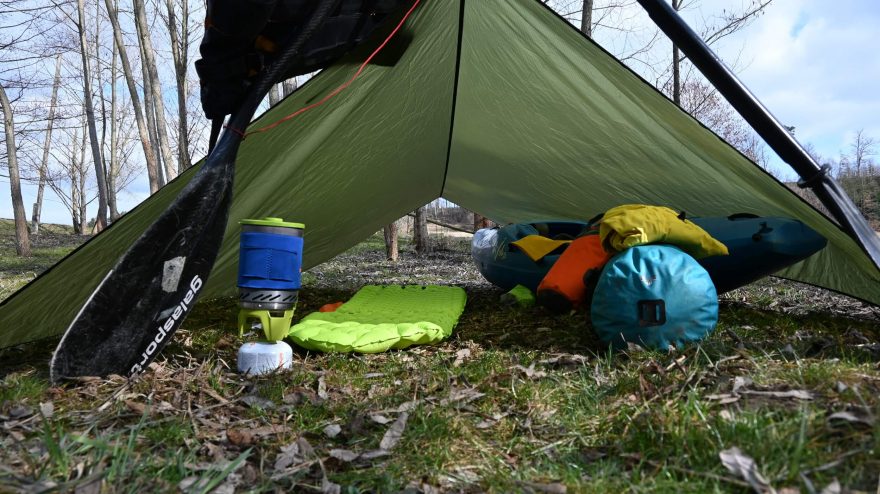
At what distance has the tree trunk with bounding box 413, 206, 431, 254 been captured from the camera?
910 centimetres

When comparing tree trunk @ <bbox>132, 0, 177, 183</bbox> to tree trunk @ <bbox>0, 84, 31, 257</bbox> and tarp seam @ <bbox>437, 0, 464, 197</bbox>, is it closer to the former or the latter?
tree trunk @ <bbox>0, 84, 31, 257</bbox>

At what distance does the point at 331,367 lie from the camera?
2.32 m

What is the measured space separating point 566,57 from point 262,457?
2.65 metres

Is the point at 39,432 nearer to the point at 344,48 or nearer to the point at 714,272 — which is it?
the point at 344,48

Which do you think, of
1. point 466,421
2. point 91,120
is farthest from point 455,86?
point 91,120

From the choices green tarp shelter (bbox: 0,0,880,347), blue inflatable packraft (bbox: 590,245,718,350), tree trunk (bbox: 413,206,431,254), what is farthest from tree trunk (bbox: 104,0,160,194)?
blue inflatable packraft (bbox: 590,245,718,350)

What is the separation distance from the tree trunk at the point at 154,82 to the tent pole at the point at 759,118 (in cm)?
1038

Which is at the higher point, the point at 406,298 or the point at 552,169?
the point at 552,169

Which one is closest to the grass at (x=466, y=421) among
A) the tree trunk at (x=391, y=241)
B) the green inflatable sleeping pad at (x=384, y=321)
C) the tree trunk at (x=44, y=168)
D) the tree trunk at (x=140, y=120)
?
the green inflatable sleeping pad at (x=384, y=321)

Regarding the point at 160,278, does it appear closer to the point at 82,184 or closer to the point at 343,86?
the point at 343,86

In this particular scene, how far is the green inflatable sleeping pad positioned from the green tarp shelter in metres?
0.88

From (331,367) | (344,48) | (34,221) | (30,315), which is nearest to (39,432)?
(331,367)

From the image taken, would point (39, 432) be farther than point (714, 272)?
No

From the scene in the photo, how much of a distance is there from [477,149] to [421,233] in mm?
4682
